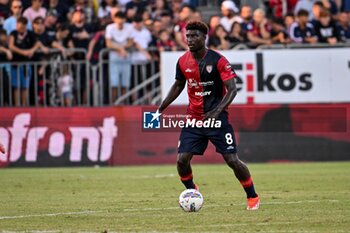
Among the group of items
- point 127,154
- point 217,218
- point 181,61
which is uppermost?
point 181,61

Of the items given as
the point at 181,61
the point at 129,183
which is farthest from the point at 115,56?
the point at 181,61

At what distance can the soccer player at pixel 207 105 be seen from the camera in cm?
1271

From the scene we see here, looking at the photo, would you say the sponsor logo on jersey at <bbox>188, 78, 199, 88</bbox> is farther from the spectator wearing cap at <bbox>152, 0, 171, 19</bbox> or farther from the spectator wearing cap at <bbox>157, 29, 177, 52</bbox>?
the spectator wearing cap at <bbox>152, 0, 171, 19</bbox>

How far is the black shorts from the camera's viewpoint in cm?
1277

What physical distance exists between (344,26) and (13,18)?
26.9ft

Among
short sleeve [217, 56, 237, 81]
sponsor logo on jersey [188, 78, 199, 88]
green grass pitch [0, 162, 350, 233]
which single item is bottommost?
green grass pitch [0, 162, 350, 233]

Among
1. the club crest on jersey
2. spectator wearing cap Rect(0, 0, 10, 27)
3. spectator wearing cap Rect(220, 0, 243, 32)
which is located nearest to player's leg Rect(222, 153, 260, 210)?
the club crest on jersey

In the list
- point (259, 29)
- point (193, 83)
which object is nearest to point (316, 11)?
point (259, 29)

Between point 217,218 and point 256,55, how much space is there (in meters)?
12.0

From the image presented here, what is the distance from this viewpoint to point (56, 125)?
23359 mm

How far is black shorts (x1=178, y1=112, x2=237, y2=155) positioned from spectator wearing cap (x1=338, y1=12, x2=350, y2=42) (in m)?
12.7

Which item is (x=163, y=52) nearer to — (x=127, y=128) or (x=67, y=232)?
(x=127, y=128)

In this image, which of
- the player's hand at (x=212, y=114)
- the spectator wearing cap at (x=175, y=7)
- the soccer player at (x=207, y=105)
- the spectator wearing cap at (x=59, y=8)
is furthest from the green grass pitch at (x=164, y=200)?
the spectator wearing cap at (x=175, y=7)

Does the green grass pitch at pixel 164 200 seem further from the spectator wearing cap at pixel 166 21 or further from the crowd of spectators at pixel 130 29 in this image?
the spectator wearing cap at pixel 166 21
